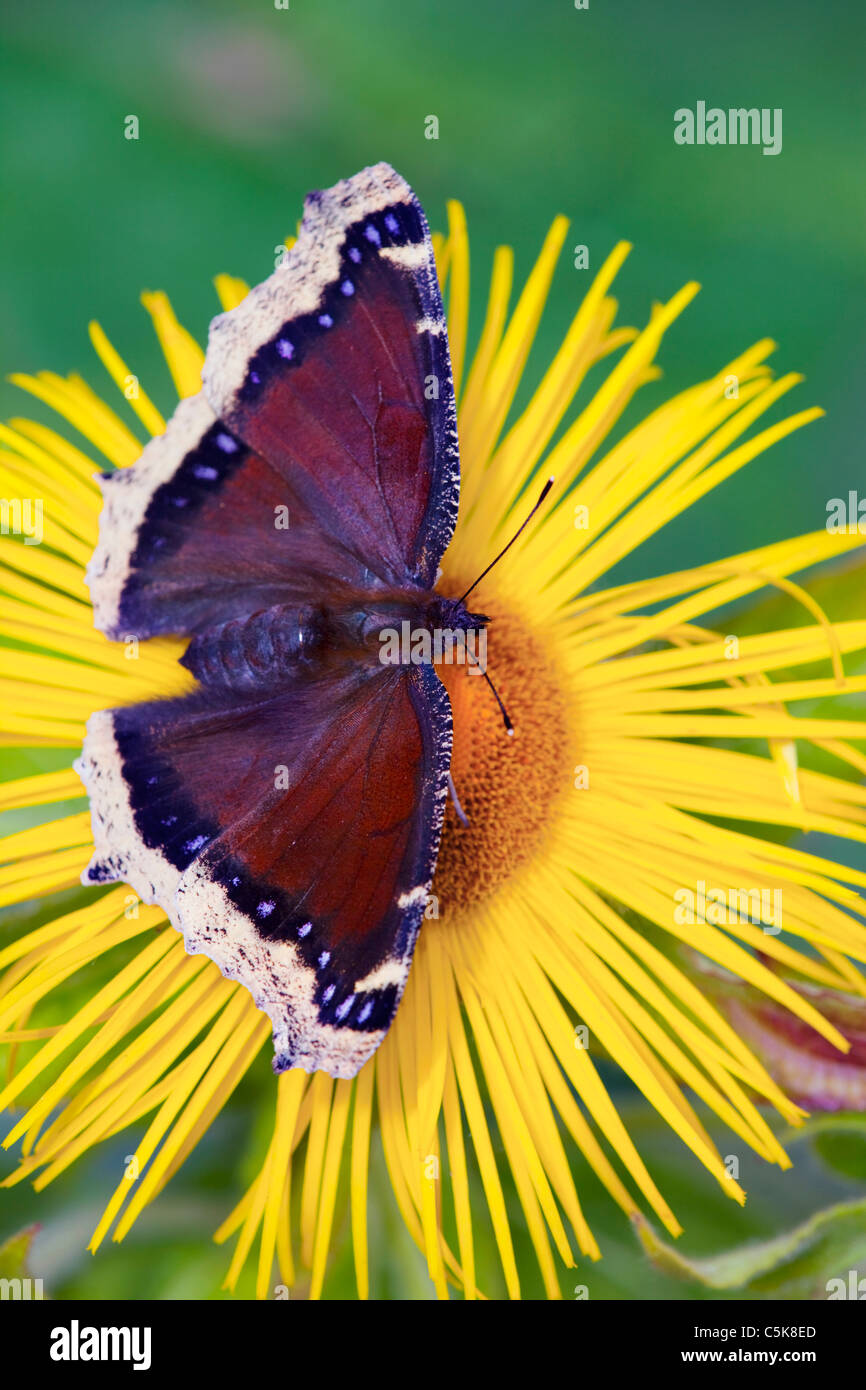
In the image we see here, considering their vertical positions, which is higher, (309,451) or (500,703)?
A: (309,451)

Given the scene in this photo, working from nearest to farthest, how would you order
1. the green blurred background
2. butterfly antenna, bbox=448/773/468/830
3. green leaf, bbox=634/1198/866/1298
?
green leaf, bbox=634/1198/866/1298, butterfly antenna, bbox=448/773/468/830, the green blurred background

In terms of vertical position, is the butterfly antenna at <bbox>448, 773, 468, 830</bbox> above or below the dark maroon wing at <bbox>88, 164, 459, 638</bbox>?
below

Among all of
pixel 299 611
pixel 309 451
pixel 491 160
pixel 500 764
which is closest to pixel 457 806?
pixel 500 764

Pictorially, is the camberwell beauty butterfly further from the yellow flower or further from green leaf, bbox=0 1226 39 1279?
green leaf, bbox=0 1226 39 1279

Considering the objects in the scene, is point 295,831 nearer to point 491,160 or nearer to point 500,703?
point 500,703

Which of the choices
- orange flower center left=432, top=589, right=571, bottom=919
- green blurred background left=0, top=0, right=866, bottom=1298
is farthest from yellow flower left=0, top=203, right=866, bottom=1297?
green blurred background left=0, top=0, right=866, bottom=1298

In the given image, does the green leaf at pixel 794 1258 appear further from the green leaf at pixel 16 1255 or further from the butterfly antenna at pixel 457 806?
the green leaf at pixel 16 1255
